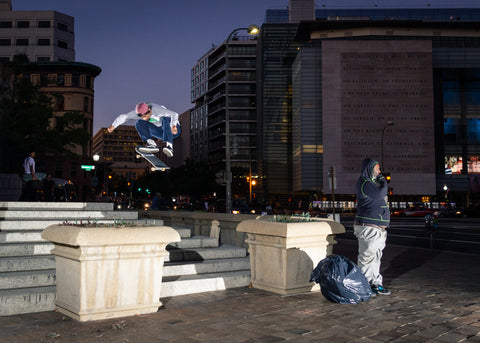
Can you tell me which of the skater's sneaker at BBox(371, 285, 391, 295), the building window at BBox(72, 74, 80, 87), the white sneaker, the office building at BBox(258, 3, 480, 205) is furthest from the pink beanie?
the building window at BBox(72, 74, 80, 87)

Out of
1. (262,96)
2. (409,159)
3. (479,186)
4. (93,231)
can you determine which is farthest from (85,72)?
(93,231)

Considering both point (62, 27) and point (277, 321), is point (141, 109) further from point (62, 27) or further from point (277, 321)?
point (62, 27)

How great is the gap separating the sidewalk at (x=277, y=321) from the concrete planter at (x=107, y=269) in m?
0.17

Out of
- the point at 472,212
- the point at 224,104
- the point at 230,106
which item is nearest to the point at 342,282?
the point at 472,212

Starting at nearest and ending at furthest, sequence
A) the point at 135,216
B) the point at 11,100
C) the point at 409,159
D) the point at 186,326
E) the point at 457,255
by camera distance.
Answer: the point at 186,326, the point at 135,216, the point at 457,255, the point at 11,100, the point at 409,159

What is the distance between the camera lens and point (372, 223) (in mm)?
7262

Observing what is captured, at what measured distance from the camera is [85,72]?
80.6 m

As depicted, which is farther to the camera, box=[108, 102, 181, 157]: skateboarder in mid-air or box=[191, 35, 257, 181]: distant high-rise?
box=[191, 35, 257, 181]: distant high-rise

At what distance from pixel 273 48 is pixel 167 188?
2864 cm

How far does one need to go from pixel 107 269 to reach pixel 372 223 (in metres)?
4.10

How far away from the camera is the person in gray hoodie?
7.26m

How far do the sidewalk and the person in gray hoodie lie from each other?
0.42 metres

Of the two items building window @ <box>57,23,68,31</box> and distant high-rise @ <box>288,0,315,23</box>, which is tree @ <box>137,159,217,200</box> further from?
building window @ <box>57,23,68,31</box>

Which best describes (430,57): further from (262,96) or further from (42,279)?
(42,279)
